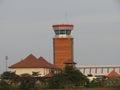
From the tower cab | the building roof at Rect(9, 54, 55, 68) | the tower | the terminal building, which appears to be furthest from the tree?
the tower cab

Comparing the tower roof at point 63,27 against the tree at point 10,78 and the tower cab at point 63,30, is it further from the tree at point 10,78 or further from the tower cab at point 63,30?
the tree at point 10,78

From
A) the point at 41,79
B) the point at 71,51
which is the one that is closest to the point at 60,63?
the point at 71,51

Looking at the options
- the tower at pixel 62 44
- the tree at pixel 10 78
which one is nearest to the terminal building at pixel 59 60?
the tower at pixel 62 44

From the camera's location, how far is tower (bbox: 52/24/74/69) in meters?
117

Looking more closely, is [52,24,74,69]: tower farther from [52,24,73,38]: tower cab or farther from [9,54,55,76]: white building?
[9,54,55,76]: white building

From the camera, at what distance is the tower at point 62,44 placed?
385 ft

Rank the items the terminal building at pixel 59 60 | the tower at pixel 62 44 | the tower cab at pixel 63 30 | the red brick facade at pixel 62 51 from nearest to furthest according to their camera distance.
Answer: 1. the terminal building at pixel 59 60
2. the red brick facade at pixel 62 51
3. the tower at pixel 62 44
4. the tower cab at pixel 63 30

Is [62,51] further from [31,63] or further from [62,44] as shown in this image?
[31,63]

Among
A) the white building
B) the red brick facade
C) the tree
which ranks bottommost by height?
the tree

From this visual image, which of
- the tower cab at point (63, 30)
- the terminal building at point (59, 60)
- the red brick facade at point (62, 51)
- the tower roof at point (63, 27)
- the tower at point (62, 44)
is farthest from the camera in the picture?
the tower roof at point (63, 27)

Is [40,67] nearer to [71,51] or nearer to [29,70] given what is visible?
[29,70]

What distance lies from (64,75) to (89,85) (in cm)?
511

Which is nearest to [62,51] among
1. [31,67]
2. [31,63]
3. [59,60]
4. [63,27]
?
[59,60]

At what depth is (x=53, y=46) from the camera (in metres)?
121
